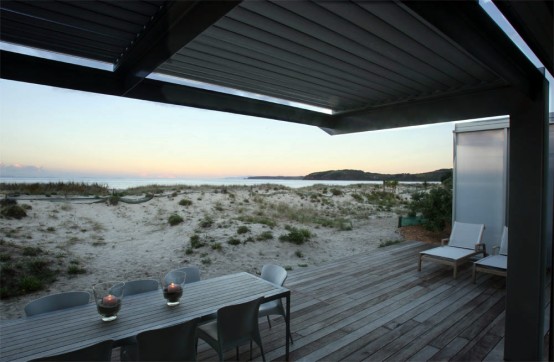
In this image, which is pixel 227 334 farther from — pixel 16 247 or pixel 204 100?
pixel 16 247

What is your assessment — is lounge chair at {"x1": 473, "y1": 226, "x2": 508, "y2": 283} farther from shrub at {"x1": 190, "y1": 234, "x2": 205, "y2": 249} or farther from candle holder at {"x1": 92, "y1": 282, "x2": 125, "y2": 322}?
shrub at {"x1": 190, "y1": 234, "x2": 205, "y2": 249}

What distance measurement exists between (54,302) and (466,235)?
6339 mm

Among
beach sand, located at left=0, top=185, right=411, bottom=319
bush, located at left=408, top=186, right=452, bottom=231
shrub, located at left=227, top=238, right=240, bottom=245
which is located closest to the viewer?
beach sand, located at left=0, top=185, right=411, bottom=319

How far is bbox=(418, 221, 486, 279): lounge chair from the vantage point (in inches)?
183

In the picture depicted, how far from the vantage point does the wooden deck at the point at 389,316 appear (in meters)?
2.58

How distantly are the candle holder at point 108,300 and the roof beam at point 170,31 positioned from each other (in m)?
1.55

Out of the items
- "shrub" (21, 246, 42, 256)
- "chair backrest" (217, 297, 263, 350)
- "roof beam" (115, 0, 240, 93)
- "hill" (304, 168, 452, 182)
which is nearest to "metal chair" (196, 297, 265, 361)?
"chair backrest" (217, 297, 263, 350)

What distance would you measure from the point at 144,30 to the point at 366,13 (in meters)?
1.39

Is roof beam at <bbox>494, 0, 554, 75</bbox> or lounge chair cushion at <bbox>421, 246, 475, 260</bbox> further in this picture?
lounge chair cushion at <bbox>421, 246, 475, 260</bbox>

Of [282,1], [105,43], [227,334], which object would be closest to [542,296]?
[227,334]

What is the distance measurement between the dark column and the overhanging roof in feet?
0.80

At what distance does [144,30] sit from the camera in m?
1.74

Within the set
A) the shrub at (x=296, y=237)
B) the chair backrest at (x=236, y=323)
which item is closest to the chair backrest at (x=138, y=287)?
the chair backrest at (x=236, y=323)

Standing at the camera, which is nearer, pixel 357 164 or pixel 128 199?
pixel 128 199
